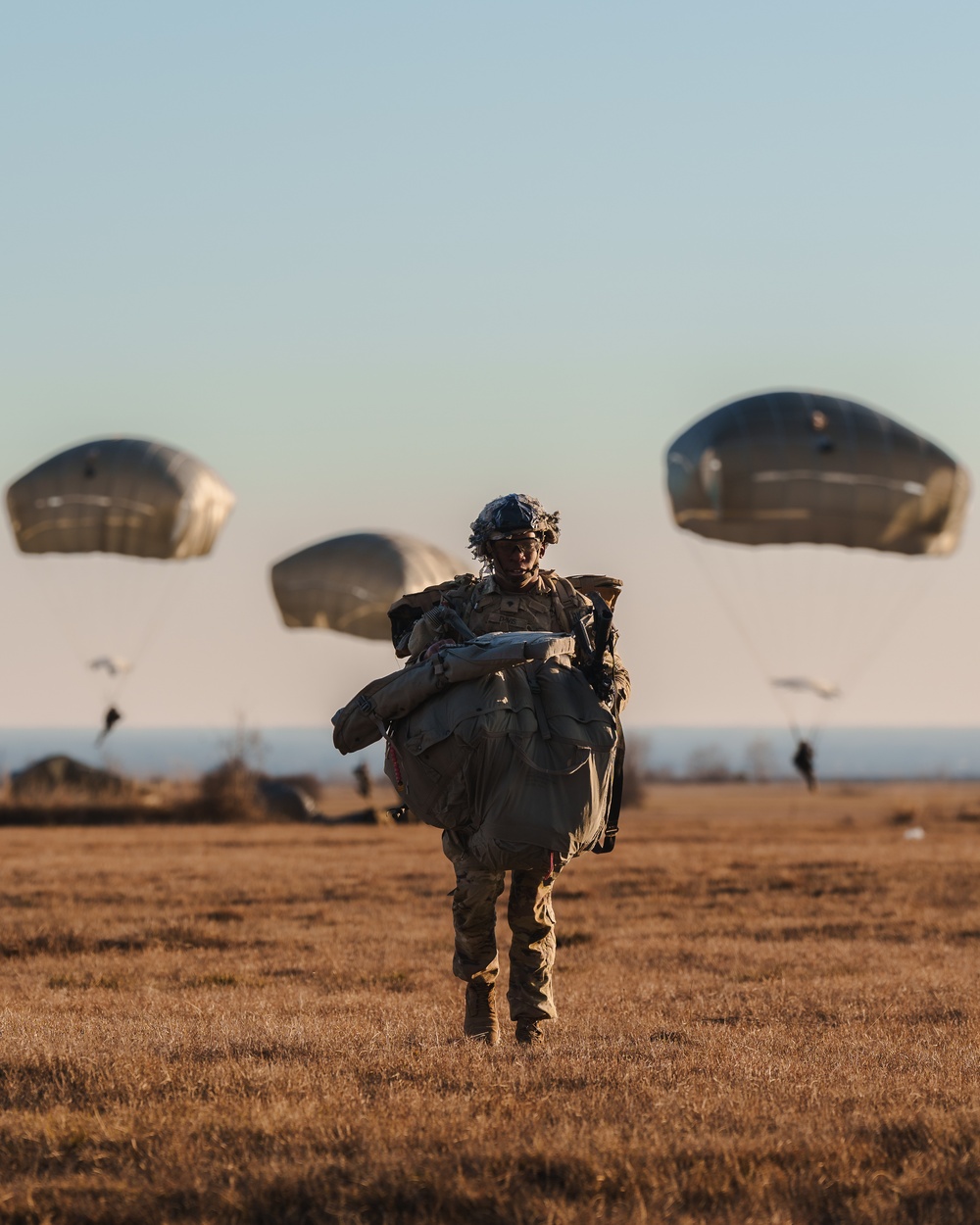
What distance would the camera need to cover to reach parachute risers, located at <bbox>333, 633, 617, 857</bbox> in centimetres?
792

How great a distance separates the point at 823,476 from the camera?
31109 mm

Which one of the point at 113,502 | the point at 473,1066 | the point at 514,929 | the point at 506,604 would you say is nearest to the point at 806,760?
the point at 113,502

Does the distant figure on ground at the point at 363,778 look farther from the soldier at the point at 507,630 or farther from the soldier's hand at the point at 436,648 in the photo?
the soldier's hand at the point at 436,648

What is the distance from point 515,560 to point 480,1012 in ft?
7.42

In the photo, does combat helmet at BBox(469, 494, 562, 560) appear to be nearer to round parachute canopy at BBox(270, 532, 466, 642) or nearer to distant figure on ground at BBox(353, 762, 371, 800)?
distant figure on ground at BBox(353, 762, 371, 800)

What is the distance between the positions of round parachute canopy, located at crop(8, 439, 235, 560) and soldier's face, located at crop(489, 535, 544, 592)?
3529 cm

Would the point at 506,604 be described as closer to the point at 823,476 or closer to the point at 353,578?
the point at 823,476

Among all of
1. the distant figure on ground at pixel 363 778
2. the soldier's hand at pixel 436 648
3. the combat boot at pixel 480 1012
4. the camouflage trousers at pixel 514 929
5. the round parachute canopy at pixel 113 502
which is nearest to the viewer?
the soldier's hand at pixel 436 648

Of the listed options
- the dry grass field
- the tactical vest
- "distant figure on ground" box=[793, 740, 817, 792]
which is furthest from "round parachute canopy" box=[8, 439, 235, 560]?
the tactical vest

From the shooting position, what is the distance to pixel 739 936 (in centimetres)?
1568

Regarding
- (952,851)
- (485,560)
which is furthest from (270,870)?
(485,560)

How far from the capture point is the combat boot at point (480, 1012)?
27.9 feet

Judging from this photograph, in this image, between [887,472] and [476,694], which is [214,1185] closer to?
[476,694]

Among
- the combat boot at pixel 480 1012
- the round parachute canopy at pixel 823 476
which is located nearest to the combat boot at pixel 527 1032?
the combat boot at pixel 480 1012
